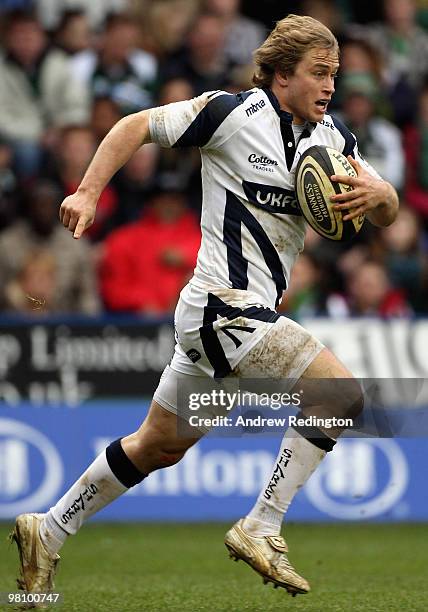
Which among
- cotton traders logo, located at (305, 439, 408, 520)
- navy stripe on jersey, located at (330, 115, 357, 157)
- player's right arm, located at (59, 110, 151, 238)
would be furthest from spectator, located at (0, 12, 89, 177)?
player's right arm, located at (59, 110, 151, 238)

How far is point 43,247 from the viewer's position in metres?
11.5

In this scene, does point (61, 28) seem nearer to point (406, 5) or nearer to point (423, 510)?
point (406, 5)

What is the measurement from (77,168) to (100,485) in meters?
6.04

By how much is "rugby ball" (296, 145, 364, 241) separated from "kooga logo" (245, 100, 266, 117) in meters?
0.31

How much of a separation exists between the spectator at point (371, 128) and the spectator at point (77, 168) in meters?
2.40

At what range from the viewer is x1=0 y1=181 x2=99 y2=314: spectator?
11.2 meters

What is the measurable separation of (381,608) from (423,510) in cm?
473

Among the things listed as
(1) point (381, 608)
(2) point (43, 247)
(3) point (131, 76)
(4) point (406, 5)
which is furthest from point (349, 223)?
(4) point (406, 5)

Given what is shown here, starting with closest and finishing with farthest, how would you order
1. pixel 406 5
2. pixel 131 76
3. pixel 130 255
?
1. pixel 130 255
2. pixel 131 76
3. pixel 406 5

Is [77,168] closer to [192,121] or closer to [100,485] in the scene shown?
[100,485]

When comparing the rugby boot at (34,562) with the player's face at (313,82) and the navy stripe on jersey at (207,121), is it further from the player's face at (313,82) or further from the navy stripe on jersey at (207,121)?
the player's face at (313,82)

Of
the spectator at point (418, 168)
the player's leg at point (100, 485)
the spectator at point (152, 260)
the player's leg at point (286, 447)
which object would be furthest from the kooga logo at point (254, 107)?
the spectator at point (418, 168)

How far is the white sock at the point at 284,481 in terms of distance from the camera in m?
5.96

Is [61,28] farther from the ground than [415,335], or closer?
farther from the ground
